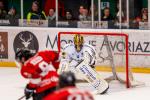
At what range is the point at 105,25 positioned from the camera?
1181 cm

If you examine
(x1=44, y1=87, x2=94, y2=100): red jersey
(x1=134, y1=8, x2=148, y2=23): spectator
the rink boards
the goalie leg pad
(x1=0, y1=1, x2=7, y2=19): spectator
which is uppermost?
(x1=0, y1=1, x2=7, y2=19): spectator

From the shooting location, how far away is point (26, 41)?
12.3 meters

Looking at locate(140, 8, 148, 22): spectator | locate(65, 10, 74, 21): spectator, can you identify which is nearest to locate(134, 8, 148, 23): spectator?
locate(140, 8, 148, 22): spectator

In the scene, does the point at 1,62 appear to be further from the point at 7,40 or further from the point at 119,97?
the point at 119,97

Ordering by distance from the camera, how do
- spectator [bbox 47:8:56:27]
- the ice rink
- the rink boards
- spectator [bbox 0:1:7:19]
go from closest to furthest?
1. the ice rink
2. the rink boards
3. spectator [bbox 47:8:56:27]
4. spectator [bbox 0:1:7:19]

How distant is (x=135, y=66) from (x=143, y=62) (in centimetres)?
16

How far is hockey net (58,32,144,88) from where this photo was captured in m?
10.2

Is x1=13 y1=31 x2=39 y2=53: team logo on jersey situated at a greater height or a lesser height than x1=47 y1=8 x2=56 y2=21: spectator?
lesser

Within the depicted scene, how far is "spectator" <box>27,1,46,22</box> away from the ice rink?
4.68 ft

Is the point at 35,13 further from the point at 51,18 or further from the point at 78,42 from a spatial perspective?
the point at 78,42

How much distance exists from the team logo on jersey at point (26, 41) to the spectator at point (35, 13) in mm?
345

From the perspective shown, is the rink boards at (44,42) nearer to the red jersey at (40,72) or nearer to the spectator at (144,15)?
the spectator at (144,15)

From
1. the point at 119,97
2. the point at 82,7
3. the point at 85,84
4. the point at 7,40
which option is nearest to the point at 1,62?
the point at 7,40

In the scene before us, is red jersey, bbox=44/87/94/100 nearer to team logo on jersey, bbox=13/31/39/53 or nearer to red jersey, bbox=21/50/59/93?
red jersey, bbox=21/50/59/93
